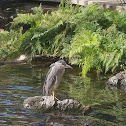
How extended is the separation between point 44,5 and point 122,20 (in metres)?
6.95

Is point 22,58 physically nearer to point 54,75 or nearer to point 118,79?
point 118,79

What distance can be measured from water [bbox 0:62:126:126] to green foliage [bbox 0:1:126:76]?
0.44 metres

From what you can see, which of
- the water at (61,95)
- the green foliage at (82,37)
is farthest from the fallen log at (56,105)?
the green foliage at (82,37)

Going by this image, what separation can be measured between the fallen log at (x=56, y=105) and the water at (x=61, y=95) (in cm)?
11

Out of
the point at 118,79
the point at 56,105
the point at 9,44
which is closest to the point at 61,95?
the point at 56,105

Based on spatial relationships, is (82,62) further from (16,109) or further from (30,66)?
(16,109)

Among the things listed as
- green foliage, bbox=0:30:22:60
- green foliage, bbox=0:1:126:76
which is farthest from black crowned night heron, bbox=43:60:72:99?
green foliage, bbox=0:30:22:60

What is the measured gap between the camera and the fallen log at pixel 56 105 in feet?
25.1

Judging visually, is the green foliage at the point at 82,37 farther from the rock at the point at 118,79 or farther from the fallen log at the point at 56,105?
the fallen log at the point at 56,105

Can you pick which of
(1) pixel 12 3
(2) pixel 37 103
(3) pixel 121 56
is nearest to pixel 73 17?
(3) pixel 121 56

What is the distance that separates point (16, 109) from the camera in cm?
789

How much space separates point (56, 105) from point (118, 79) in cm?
276

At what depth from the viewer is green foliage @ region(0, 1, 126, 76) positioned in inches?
426

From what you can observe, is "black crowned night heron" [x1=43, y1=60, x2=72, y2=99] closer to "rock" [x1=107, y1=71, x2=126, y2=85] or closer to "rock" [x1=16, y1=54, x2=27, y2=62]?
"rock" [x1=107, y1=71, x2=126, y2=85]
